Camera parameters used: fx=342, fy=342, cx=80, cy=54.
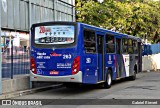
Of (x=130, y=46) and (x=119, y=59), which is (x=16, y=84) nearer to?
(x=119, y=59)

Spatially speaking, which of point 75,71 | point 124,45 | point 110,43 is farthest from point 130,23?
point 75,71

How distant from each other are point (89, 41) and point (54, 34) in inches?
63.9

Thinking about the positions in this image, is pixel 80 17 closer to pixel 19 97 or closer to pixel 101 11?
pixel 101 11

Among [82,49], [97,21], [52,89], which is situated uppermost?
[97,21]

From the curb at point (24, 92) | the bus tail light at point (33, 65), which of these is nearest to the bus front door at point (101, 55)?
the curb at point (24, 92)

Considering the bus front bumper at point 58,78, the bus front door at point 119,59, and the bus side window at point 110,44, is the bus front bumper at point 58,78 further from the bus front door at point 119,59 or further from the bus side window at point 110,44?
the bus front door at point 119,59

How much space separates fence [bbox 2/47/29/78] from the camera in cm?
1462

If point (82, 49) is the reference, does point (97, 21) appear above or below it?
above

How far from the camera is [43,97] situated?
45.1 ft

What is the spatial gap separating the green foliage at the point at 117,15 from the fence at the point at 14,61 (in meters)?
13.3

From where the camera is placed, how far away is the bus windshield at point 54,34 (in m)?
14.4

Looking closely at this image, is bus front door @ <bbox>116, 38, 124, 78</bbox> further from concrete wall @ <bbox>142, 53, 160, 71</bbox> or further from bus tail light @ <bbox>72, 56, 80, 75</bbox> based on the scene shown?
concrete wall @ <bbox>142, 53, 160, 71</bbox>

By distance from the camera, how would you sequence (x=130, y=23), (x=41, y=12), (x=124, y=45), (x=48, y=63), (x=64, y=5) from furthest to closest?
(x=130, y=23) → (x=64, y=5) → (x=41, y=12) → (x=124, y=45) → (x=48, y=63)

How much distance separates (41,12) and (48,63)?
1207 centimetres
